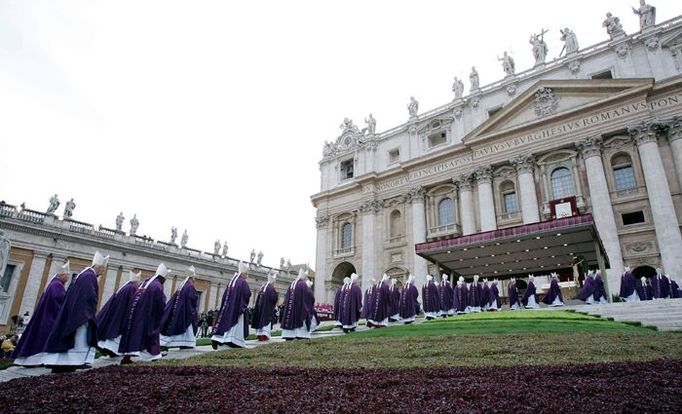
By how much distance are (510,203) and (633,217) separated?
7.79 m

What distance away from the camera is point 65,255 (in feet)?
89.7

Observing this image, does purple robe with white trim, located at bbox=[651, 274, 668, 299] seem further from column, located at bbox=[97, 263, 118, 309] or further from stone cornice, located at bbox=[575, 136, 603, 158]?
column, located at bbox=[97, 263, 118, 309]

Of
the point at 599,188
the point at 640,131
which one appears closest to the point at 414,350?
the point at 599,188

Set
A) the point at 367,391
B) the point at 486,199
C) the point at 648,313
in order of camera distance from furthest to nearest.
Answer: the point at 486,199, the point at 648,313, the point at 367,391

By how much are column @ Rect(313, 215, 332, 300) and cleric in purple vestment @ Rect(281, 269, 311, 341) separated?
87.9 ft

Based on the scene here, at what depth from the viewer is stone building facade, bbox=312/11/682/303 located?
24453 mm

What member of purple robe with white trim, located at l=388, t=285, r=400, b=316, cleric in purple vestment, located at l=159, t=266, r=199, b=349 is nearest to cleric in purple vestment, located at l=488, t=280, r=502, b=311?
purple robe with white trim, located at l=388, t=285, r=400, b=316

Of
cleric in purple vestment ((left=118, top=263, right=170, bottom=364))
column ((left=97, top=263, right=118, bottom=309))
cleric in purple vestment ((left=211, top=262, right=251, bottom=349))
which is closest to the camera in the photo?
cleric in purple vestment ((left=118, top=263, right=170, bottom=364))

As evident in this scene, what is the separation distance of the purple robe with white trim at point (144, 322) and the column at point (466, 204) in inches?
1018

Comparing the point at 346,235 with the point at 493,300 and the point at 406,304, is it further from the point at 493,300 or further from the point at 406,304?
the point at 406,304

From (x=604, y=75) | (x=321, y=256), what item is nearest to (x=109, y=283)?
(x=321, y=256)

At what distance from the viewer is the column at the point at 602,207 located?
23609mm

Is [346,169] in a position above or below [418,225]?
above

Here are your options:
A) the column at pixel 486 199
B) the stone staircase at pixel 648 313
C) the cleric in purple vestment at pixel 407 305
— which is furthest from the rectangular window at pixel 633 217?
the cleric in purple vestment at pixel 407 305
